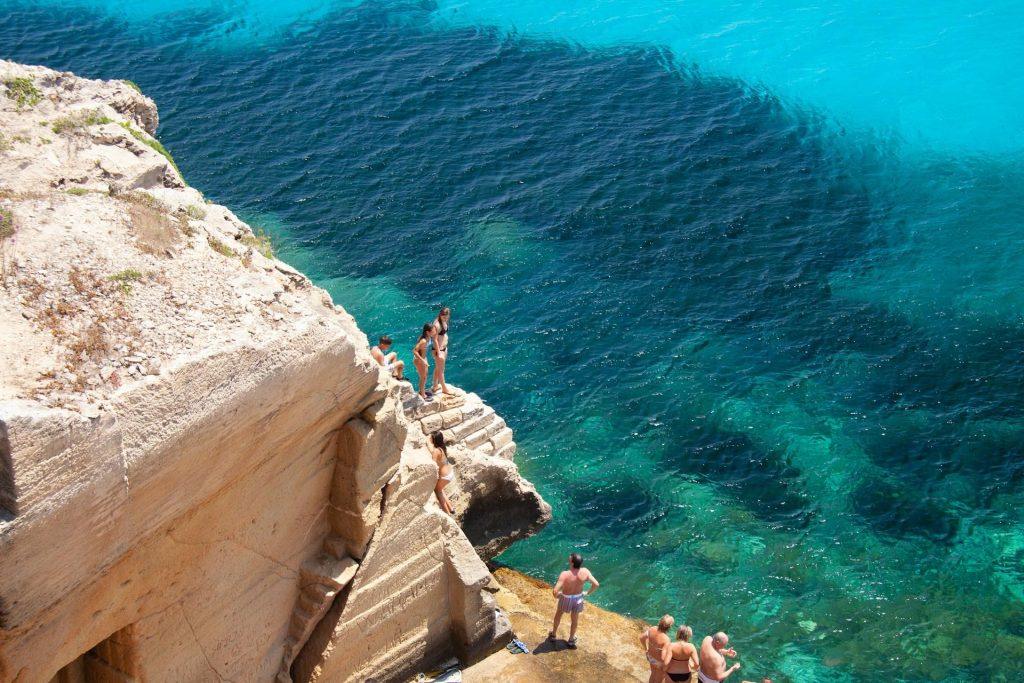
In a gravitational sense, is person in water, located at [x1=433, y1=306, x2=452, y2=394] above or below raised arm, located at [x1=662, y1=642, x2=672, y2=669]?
above

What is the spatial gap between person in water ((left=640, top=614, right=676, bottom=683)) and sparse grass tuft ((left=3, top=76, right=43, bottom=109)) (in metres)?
13.0

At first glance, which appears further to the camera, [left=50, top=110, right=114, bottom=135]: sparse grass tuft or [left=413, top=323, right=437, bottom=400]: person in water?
[left=413, top=323, right=437, bottom=400]: person in water

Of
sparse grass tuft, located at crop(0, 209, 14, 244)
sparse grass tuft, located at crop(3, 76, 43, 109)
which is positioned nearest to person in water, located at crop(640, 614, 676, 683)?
sparse grass tuft, located at crop(0, 209, 14, 244)

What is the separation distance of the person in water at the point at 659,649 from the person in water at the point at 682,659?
0.07m

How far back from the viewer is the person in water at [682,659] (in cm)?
1728

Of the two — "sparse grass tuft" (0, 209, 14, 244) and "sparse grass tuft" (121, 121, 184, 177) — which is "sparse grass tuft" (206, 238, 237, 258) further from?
"sparse grass tuft" (121, 121, 184, 177)

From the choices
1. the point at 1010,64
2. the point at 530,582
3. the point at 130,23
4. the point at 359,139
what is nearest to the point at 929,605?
the point at 530,582

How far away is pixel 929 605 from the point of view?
20.7 metres

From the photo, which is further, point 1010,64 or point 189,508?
point 1010,64

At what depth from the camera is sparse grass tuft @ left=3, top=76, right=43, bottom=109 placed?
17172mm

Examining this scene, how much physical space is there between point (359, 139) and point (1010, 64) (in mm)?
24256

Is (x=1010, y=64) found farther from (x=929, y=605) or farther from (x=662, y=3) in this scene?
(x=929, y=605)

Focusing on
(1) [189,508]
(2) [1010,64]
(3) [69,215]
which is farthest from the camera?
(2) [1010,64]

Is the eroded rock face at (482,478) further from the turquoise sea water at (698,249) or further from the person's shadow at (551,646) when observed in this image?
the person's shadow at (551,646)
